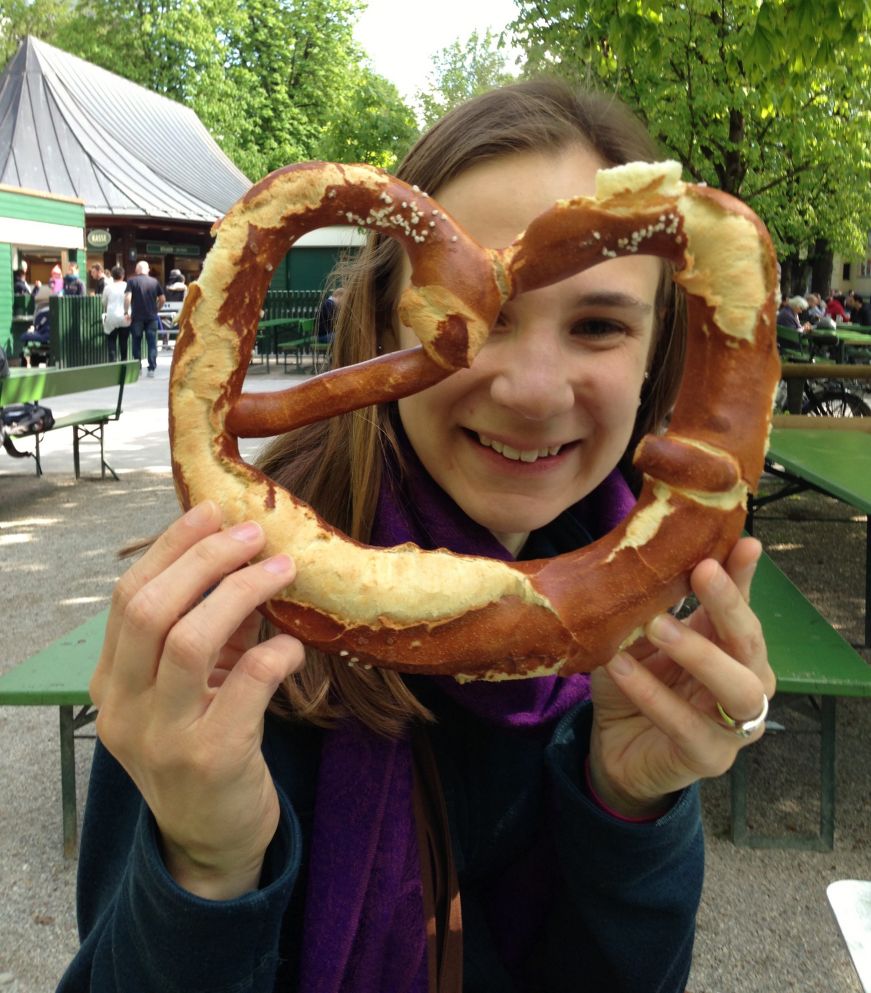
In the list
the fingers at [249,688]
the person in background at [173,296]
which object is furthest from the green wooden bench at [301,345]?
the fingers at [249,688]

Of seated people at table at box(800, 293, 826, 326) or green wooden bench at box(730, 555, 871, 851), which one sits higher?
seated people at table at box(800, 293, 826, 326)

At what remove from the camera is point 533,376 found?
1254 millimetres

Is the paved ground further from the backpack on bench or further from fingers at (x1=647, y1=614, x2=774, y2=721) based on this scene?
fingers at (x1=647, y1=614, x2=774, y2=721)

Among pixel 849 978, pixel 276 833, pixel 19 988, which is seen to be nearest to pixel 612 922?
pixel 276 833

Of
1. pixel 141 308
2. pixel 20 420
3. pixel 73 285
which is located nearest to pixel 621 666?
pixel 20 420

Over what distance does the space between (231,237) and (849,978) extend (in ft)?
8.54

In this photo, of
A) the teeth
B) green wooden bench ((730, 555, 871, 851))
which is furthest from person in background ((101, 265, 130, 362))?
the teeth

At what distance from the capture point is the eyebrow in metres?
1.32

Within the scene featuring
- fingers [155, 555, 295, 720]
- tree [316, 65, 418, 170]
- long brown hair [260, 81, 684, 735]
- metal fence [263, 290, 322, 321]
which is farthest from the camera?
tree [316, 65, 418, 170]

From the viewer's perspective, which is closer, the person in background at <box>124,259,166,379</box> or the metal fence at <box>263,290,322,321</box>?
the person in background at <box>124,259,166,379</box>

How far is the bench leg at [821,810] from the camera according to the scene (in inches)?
122

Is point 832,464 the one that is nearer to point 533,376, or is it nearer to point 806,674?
point 806,674

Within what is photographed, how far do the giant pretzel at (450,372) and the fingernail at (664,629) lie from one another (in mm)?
14

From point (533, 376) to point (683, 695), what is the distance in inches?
19.1
